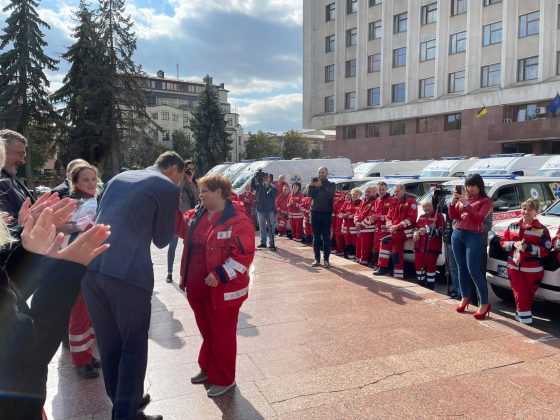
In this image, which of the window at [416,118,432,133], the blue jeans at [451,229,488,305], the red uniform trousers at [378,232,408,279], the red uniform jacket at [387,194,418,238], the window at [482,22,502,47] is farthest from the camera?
the window at [416,118,432,133]

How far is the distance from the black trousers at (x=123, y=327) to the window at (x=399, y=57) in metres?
40.0

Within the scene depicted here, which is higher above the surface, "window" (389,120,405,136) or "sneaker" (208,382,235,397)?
"window" (389,120,405,136)

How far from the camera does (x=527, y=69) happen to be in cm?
3198

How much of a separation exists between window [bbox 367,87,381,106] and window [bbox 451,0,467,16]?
27.9 feet

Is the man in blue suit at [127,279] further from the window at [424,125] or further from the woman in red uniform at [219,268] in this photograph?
the window at [424,125]

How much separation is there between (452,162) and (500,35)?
2106cm

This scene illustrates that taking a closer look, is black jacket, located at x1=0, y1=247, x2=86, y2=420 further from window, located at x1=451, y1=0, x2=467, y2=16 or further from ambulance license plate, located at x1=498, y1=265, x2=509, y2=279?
window, located at x1=451, y1=0, x2=467, y2=16

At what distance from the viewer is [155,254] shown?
10758 millimetres

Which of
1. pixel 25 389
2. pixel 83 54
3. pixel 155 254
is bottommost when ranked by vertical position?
pixel 155 254

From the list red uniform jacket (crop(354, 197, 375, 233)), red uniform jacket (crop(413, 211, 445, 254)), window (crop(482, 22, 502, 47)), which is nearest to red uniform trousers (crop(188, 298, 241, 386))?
red uniform jacket (crop(413, 211, 445, 254))

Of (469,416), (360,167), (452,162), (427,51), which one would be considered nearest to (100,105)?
(360,167)

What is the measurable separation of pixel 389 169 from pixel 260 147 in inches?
1839

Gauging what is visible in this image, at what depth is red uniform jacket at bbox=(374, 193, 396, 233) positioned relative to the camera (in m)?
9.02

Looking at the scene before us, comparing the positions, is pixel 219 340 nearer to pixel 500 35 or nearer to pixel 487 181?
pixel 487 181
